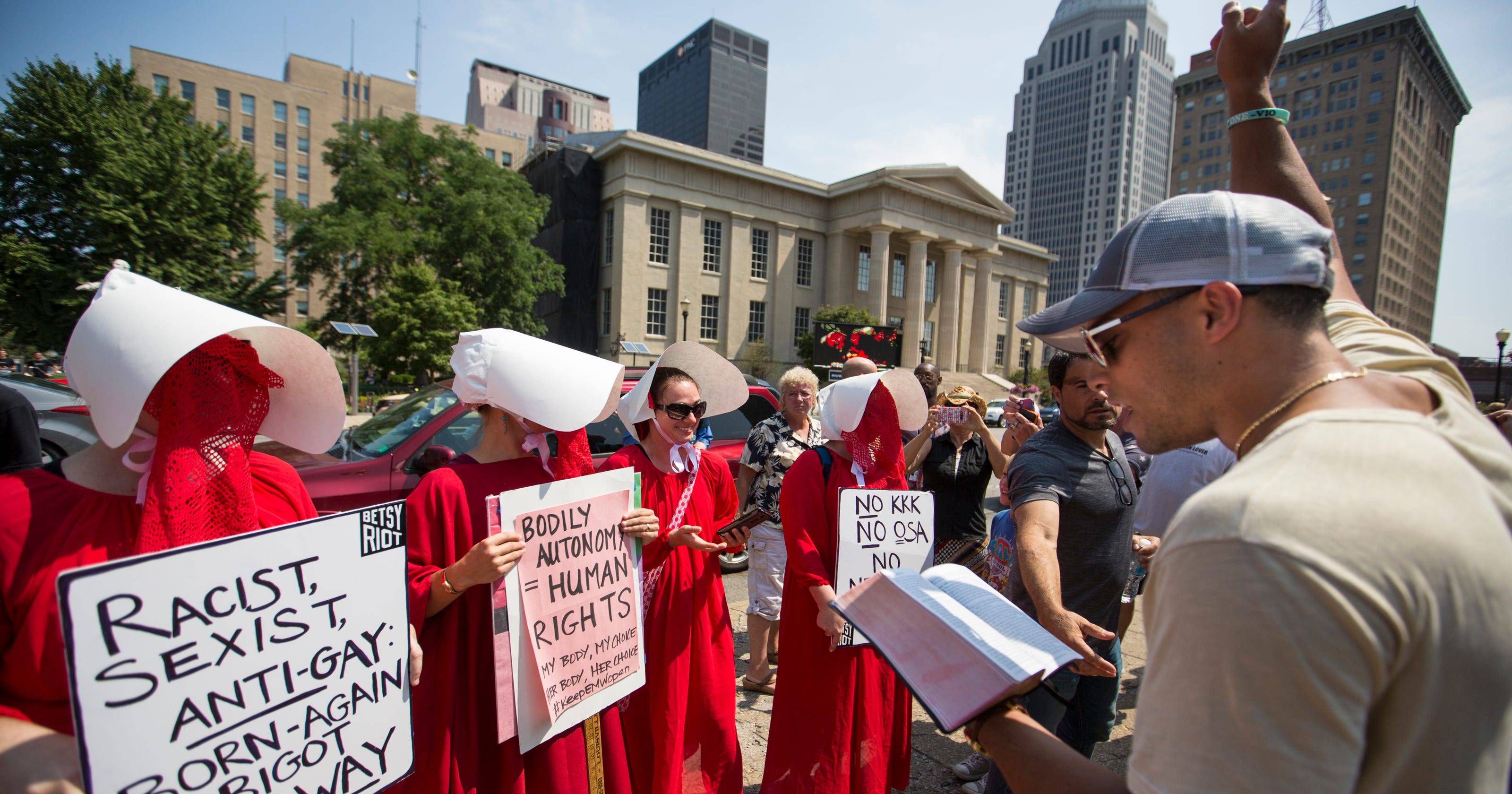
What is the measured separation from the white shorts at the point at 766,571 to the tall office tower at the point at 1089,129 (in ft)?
430

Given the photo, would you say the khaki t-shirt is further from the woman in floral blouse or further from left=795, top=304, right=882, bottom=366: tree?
left=795, top=304, right=882, bottom=366: tree

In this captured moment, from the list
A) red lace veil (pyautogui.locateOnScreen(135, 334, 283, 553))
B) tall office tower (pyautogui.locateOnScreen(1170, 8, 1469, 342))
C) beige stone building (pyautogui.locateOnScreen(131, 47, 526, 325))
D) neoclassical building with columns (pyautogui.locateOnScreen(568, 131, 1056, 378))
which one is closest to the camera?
red lace veil (pyautogui.locateOnScreen(135, 334, 283, 553))

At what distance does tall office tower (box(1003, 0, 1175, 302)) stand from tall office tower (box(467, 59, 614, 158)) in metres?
90.3

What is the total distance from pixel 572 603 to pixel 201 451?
3.73 feet

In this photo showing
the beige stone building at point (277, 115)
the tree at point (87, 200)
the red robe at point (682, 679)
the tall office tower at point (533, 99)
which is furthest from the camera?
the tall office tower at point (533, 99)

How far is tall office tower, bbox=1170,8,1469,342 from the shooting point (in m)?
84.6

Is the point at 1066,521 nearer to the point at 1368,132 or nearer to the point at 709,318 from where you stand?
the point at 709,318

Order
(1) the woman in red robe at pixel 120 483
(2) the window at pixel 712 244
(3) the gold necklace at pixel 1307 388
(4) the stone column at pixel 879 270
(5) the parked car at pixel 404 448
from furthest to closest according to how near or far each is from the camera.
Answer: (4) the stone column at pixel 879 270 < (2) the window at pixel 712 244 < (5) the parked car at pixel 404 448 < (1) the woman in red robe at pixel 120 483 < (3) the gold necklace at pixel 1307 388

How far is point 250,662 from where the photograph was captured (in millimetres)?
1396

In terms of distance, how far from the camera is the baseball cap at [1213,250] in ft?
3.26

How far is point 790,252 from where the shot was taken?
4322 cm

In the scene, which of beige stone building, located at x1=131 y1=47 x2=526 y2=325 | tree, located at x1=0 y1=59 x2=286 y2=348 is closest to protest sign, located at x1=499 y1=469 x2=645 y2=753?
tree, located at x1=0 y1=59 x2=286 y2=348

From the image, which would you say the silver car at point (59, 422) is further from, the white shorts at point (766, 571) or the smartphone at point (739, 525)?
the smartphone at point (739, 525)

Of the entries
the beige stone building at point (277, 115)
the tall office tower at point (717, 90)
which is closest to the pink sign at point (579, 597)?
the beige stone building at point (277, 115)
